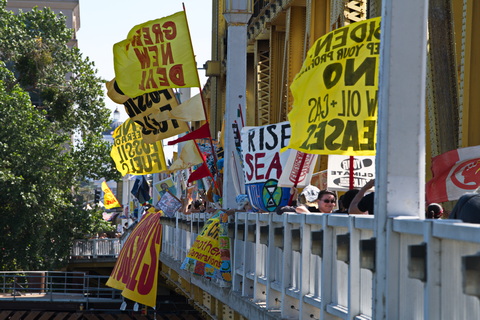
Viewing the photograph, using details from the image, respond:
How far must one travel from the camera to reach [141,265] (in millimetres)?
19531

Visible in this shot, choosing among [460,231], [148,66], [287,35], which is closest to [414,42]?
[460,231]

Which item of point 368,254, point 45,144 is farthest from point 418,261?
point 45,144

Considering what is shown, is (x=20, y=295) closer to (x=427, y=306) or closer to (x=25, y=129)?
(x=25, y=129)

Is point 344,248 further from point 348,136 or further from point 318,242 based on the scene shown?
point 348,136

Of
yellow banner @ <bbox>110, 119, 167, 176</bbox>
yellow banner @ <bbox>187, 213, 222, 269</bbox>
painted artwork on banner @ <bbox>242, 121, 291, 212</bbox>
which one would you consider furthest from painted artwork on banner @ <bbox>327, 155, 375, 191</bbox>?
yellow banner @ <bbox>110, 119, 167, 176</bbox>

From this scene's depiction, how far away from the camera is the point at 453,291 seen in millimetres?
6152

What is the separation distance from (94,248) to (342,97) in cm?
4219

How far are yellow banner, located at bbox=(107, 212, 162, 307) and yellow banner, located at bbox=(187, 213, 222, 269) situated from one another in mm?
3450

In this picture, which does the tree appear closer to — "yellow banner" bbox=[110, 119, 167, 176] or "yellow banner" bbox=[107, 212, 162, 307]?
"yellow banner" bbox=[110, 119, 167, 176]

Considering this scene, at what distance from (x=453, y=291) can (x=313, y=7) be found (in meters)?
20.4

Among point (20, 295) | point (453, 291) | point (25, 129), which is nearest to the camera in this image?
point (453, 291)

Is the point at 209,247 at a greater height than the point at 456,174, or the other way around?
the point at 456,174

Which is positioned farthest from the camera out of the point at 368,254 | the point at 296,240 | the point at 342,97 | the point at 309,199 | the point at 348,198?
the point at 309,199

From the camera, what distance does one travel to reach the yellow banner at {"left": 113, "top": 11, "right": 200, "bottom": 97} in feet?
57.5
